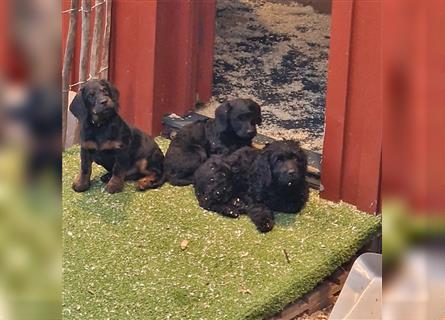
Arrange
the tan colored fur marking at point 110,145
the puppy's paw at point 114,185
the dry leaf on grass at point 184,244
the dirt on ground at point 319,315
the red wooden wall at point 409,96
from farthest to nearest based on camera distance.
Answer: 1. the puppy's paw at point 114,185
2. the tan colored fur marking at point 110,145
3. the dry leaf on grass at point 184,244
4. the dirt on ground at point 319,315
5. the red wooden wall at point 409,96

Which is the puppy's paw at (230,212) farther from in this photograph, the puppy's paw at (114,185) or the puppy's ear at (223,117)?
the puppy's paw at (114,185)

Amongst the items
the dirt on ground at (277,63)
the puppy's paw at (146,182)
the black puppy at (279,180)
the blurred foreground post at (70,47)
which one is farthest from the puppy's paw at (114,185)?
the dirt on ground at (277,63)

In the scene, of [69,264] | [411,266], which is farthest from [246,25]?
[411,266]

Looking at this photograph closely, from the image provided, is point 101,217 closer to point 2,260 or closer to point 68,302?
point 68,302

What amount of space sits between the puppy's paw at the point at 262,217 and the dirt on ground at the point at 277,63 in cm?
95

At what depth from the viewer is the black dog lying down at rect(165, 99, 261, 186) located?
4340 millimetres

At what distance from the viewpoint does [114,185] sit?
439cm

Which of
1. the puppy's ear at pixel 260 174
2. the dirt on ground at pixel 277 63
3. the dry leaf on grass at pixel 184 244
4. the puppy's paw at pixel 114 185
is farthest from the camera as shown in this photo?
the dirt on ground at pixel 277 63

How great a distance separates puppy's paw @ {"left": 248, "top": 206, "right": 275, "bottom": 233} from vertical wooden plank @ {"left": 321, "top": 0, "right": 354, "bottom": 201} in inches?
17.5

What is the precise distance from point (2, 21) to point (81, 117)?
11.8 feet

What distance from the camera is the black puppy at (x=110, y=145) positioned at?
416cm

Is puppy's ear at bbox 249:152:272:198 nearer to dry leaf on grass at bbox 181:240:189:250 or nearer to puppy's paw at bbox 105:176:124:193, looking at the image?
dry leaf on grass at bbox 181:240:189:250

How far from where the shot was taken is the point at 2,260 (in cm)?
69

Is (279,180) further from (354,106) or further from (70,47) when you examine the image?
(70,47)
